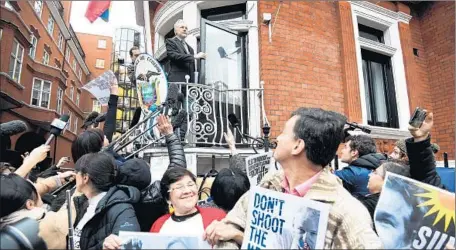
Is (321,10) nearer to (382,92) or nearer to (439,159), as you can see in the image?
(382,92)

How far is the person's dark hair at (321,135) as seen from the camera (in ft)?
4.41

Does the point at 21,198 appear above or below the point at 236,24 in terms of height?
below

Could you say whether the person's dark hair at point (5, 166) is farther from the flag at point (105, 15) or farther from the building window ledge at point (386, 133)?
the building window ledge at point (386, 133)

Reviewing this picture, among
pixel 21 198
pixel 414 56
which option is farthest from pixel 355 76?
pixel 21 198

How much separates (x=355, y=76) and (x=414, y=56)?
7.47 feet

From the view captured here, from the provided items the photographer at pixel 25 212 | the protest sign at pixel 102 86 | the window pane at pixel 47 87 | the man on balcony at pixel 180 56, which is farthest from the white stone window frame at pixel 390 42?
the photographer at pixel 25 212

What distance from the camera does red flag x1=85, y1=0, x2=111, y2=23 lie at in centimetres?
267

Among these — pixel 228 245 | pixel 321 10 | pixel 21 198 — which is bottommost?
pixel 228 245

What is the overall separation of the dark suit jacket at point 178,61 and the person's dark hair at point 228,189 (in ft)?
10.1

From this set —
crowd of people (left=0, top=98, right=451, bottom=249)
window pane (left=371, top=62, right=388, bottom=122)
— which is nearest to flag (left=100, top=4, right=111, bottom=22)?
crowd of people (left=0, top=98, right=451, bottom=249)

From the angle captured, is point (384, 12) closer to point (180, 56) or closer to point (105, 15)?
point (180, 56)

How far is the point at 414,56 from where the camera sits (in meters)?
7.38

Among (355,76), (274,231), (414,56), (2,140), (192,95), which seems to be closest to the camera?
(274,231)

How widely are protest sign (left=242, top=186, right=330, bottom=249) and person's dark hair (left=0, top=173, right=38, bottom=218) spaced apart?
3.73 feet
